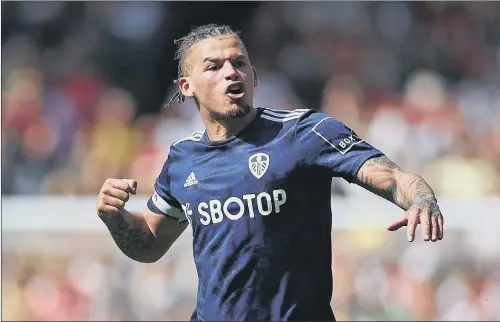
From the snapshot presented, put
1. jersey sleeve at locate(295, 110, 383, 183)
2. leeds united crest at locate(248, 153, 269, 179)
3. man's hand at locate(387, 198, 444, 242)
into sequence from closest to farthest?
man's hand at locate(387, 198, 444, 242)
jersey sleeve at locate(295, 110, 383, 183)
leeds united crest at locate(248, 153, 269, 179)

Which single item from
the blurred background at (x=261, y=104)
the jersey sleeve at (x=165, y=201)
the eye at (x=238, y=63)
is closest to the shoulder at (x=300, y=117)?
the eye at (x=238, y=63)

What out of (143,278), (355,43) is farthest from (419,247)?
(143,278)

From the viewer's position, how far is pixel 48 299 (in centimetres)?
908

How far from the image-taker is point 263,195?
3.67 metres

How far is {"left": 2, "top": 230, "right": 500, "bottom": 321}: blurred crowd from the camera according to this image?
333 inches

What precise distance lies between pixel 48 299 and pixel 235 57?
5.85 m

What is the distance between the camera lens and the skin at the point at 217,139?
3.32m

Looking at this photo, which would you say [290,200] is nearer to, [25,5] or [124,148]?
[124,148]

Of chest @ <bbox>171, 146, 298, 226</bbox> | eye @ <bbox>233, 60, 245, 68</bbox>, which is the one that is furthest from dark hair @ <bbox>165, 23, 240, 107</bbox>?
chest @ <bbox>171, 146, 298, 226</bbox>

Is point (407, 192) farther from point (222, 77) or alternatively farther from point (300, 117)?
point (222, 77)

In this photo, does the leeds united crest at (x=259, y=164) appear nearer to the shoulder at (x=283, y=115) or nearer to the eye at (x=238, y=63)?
the shoulder at (x=283, y=115)

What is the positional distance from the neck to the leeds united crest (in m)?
0.19

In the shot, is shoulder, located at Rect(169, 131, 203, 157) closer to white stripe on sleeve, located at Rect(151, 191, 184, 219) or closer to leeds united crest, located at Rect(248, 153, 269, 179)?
white stripe on sleeve, located at Rect(151, 191, 184, 219)

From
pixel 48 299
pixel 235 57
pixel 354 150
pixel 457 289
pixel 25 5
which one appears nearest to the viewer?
pixel 354 150
